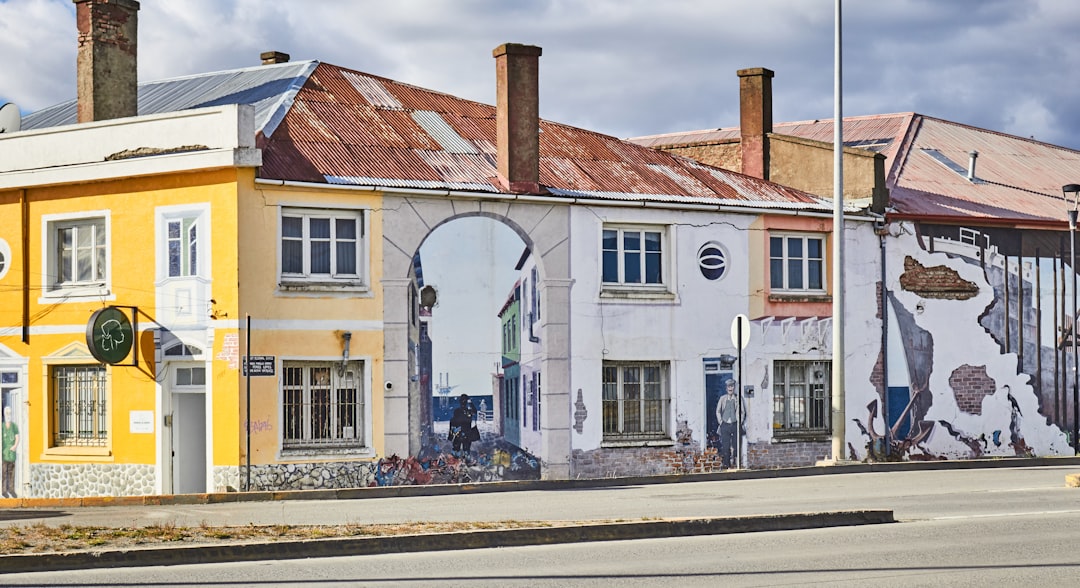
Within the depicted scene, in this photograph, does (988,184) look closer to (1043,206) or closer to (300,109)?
(1043,206)

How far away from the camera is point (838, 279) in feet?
83.0

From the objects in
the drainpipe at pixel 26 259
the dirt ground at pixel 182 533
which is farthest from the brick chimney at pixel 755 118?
the dirt ground at pixel 182 533

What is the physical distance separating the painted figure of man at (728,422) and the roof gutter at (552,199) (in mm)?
3538

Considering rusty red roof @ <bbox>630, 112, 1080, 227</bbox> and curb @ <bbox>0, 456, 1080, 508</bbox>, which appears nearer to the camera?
curb @ <bbox>0, 456, 1080, 508</bbox>

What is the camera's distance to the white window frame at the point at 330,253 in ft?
77.7

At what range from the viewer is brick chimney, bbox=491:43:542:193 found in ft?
85.0

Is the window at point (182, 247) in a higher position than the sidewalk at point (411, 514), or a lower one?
higher

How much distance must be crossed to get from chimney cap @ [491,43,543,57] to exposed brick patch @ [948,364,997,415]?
11.0 meters

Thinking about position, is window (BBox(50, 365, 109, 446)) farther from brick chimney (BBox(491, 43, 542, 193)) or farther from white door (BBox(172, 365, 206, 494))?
brick chimney (BBox(491, 43, 542, 193))

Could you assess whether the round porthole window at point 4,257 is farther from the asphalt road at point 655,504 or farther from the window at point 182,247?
the asphalt road at point 655,504

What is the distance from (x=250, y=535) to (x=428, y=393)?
36.9 feet

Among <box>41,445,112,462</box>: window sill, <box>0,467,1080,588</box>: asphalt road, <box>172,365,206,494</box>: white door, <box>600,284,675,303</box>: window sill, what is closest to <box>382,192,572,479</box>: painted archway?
<box>600,284,675,303</box>: window sill

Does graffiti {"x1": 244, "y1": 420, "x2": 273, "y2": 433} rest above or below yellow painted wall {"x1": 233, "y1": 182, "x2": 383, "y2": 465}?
below

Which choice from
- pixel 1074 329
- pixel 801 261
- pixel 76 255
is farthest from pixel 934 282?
pixel 76 255
